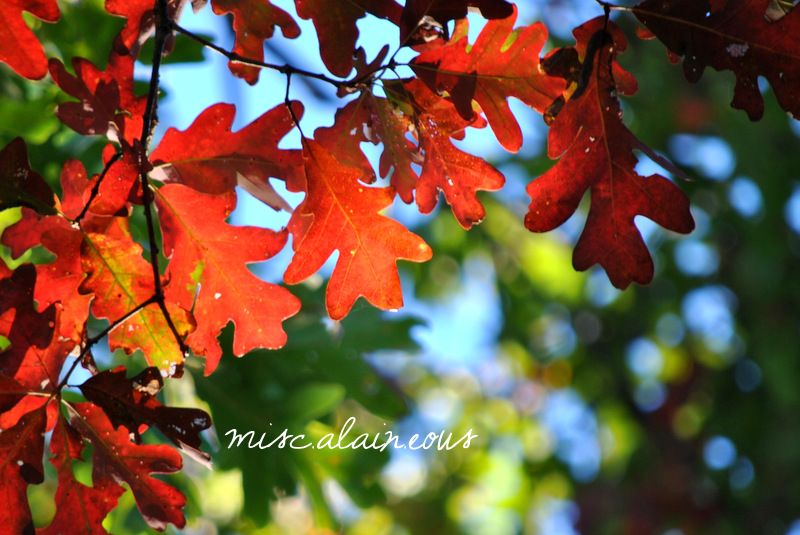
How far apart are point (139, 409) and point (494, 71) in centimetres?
58

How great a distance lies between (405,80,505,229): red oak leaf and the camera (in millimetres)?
1086

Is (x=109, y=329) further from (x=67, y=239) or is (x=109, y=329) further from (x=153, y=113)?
(x=153, y=113)

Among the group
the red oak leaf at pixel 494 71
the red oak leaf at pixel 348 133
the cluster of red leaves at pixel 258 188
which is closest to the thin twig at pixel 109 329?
the cluster of red leaves at pixel 258 188

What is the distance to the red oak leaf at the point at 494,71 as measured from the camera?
1052 mm

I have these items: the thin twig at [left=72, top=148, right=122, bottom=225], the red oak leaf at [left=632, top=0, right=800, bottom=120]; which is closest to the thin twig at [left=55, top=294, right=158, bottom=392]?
the thin twig at [left=72, top=148, right=122, bottom=225]

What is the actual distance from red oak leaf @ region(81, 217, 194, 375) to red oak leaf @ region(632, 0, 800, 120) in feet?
2.18

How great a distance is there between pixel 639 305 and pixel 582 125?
4634mm

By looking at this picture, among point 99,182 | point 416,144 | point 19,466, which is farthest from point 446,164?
point 19,466

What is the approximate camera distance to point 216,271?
46.6 inches

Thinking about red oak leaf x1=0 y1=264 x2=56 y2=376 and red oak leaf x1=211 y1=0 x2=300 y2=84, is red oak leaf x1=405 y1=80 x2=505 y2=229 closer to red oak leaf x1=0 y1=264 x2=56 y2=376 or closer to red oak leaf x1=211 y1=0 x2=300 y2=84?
red oak leaf x1=211 y1=0 x2=300 y2=84

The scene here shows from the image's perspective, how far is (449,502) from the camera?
16.3 feet

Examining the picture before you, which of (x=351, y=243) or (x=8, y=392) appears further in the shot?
(x=351, y=243)

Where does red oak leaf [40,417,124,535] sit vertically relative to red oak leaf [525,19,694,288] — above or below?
below

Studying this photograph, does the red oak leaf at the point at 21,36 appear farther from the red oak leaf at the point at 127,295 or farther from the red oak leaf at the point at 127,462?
the red oak leaf at the point at 127,462
